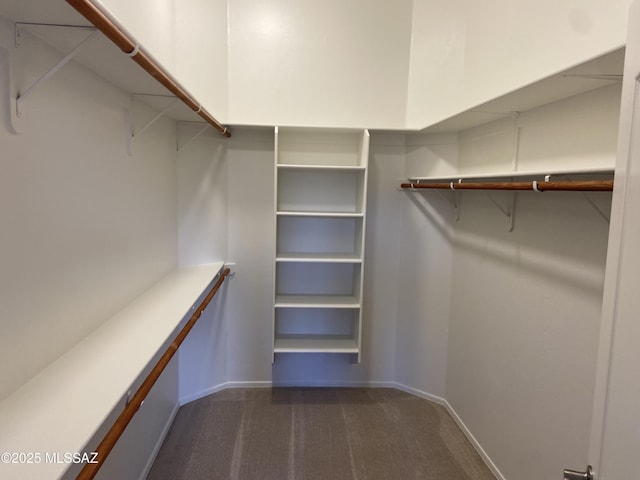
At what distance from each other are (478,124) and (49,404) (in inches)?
98.4

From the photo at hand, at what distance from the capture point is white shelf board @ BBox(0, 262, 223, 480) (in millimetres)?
855

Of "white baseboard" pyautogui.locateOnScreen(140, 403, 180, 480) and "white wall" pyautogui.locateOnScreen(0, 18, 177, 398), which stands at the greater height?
"white wall" pyautogui.locateOnScreen(0, 18, 177, 398)

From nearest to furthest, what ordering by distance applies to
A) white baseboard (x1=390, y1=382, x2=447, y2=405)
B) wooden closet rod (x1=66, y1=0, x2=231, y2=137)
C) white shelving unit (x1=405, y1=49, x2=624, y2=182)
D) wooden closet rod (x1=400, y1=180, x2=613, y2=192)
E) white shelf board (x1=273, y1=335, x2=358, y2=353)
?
wooden closet rod (x1=66, y1=0, x2=231, y2=137) < wooden closet rod (x1=400, y1=180, x2=613, y2=192) < white shelving unit (x1=405, y1=49, x2=624, y2=182) < white shelf board (x1=273, y1=335, x2=358, y2=353) < white baseboard (x1=390, y1=382, x2=447, y2=405)

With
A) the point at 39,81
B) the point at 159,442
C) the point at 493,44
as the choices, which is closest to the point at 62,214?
the point at 39,81

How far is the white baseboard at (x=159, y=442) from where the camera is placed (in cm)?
211

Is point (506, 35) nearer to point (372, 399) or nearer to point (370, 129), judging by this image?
point (370, 129)

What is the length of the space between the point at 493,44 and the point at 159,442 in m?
3.10

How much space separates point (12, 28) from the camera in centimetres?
103

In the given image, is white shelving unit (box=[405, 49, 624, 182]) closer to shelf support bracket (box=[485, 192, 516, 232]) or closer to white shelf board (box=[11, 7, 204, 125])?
shelf support bracket (box=[485, 192, 516, 232])

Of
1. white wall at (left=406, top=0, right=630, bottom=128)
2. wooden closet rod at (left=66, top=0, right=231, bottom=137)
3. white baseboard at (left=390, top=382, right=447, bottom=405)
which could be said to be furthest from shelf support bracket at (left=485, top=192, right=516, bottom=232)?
wooden closet rod at (left=66, top=0, right=231, bottom=137)

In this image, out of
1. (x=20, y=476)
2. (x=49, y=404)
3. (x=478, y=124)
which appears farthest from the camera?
(x=478, y=124)

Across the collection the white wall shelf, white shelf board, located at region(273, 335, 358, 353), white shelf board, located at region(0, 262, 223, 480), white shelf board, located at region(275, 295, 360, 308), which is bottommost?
white shelf board, located at region(273, 335, 358, 353)

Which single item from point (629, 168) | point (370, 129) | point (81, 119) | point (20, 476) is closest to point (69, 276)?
point (81, 119)

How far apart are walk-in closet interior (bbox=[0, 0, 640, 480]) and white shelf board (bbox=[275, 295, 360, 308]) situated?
0.05m
